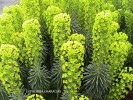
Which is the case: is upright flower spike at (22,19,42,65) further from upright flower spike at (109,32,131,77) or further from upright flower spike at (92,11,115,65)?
upright flower spike at (109,32,131,77)

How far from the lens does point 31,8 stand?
5352 millimetres

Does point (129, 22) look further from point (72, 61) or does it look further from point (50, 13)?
point (72, 61)

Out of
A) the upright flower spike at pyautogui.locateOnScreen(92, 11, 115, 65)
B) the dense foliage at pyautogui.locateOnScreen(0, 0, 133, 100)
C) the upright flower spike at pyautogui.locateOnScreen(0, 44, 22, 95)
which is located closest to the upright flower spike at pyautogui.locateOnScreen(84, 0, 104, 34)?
the dense foliage at pyautogui.locateOnScreen(0, 0, 133, 100)

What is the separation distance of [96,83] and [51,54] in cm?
117

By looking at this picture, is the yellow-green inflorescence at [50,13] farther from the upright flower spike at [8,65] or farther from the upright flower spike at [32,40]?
the upright flower spike at [8,65]

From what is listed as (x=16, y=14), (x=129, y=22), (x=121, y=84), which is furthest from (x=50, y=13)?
(x=129, y=22)

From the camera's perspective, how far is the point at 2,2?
39.0 feet

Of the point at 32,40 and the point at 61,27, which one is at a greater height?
the point at 61,27

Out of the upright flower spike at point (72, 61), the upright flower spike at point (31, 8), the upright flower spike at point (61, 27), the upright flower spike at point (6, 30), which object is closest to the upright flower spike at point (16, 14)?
the upright flower spike at point (31, 8)

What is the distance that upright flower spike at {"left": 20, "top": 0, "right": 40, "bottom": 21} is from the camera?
526cm

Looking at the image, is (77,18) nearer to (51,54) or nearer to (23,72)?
(51,54)

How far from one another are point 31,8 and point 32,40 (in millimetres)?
918

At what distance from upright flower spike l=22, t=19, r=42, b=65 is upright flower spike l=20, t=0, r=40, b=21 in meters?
0.63

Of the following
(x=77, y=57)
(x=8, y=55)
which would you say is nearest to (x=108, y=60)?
(x=77, y=57)
